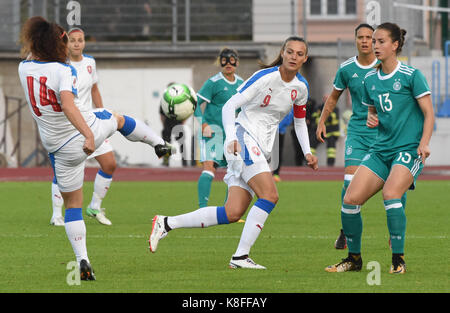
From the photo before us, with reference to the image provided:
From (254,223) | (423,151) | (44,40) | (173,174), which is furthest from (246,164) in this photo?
(173,174)

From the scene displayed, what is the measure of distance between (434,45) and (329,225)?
22299 mm

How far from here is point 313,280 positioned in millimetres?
7418

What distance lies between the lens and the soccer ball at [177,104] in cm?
1080

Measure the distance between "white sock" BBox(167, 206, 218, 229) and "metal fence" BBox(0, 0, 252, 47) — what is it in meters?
19.3

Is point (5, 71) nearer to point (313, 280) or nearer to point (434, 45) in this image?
point (434, 45)

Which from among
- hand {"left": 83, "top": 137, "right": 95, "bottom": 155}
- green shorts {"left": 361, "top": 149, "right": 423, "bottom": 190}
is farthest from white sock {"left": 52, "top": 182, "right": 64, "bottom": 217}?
green shorts {"left": 361, "top": 149, "right": 423, "bottom": 190}

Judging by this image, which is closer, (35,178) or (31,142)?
(35,178)

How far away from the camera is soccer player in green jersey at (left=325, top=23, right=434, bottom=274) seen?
775cm

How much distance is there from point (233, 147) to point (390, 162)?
1.32 metres

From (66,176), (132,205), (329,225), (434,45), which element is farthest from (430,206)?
(434,45)

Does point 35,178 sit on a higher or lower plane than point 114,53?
lower

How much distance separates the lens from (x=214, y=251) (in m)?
9.48

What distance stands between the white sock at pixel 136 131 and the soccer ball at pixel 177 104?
220 centimetres

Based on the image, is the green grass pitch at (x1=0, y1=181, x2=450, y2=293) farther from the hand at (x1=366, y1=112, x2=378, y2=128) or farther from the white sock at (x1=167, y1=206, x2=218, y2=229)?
the hand at (x1=366, y1=112, x2=378, y2=128)
